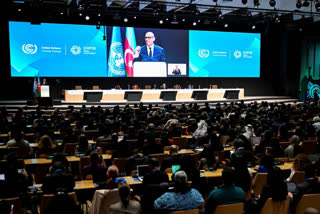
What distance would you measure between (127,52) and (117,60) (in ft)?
2.89

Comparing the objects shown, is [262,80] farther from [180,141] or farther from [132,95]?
[180,141]

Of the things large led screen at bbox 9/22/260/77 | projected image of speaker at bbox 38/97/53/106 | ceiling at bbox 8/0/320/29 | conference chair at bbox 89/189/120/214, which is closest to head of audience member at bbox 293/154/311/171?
conference chair at bbox 89/189/120/214

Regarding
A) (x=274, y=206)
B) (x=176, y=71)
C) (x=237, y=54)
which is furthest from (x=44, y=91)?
(x=274, y=206)

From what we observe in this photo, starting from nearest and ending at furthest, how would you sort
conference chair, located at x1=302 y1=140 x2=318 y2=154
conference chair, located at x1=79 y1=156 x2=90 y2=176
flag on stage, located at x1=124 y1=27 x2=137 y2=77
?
1. conference chair, located at x1=79 y1=156 x2=90 y2=176
2. conference chair, located at x1=302 y1=140 x2=318 y2=154
3. flag on stage, located at x1=124 y1=27 x2=137 y2=77

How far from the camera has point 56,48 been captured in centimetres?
2200

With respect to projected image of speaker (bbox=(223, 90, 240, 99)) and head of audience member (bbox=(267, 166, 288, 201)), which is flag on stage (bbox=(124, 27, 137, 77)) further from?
head of audience member (bbox=(267, 166, 288, 201))

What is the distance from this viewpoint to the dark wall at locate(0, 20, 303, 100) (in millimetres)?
22500

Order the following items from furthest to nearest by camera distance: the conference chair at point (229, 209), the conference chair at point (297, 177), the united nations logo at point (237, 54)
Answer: the united nations logo at point (237, 54) → the conference chair at point (297, 177) → the conference chair at point (229, 209)

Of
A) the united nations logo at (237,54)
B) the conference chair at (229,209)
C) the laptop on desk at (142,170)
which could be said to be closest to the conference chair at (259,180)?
the conference chair at (229,209)

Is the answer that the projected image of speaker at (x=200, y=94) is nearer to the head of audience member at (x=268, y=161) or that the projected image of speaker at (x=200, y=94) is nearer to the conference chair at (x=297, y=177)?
the head of audience member at (x=268, y=161)

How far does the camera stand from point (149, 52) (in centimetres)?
2411

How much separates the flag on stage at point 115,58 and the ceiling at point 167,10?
1503 millimetres

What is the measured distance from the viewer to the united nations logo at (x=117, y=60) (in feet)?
76.5

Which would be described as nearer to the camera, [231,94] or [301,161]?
[301,161]
